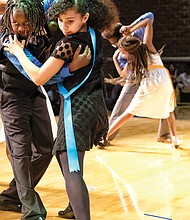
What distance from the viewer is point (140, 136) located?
21.0ft

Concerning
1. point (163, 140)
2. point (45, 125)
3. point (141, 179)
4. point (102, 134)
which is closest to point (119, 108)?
point (163, 140)

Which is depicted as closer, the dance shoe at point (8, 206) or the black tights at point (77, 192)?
the black tights at point (77, 192)

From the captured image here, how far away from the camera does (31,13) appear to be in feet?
9.27

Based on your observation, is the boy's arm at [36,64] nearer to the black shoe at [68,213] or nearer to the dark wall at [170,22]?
the black shoe at [68,213]

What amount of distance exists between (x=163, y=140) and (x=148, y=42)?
1108 millimetres

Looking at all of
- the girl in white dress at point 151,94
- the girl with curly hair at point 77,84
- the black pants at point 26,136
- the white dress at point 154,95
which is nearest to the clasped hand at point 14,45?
the girl with curly hair at point 77,84

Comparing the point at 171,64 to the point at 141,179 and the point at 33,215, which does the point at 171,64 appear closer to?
the point at 141,179

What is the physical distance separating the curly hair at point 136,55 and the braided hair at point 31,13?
193 cm

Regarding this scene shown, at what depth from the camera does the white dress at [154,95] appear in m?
5.48

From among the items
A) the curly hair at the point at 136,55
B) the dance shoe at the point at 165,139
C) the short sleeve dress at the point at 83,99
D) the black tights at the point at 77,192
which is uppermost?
the short sleeve dress at the point at 83,99

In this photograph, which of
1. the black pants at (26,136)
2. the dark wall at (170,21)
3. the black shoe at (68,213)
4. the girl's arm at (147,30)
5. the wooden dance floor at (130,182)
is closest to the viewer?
the black pants at (26,136)

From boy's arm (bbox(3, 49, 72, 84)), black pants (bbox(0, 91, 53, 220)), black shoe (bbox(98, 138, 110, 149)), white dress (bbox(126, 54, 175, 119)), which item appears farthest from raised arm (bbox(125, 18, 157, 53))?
boy's arm (bbox(3, 49, 72, 84))

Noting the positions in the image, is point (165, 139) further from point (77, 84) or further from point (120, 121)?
point (77, 84)

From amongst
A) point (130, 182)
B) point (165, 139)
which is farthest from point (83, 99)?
point (165, 139)
